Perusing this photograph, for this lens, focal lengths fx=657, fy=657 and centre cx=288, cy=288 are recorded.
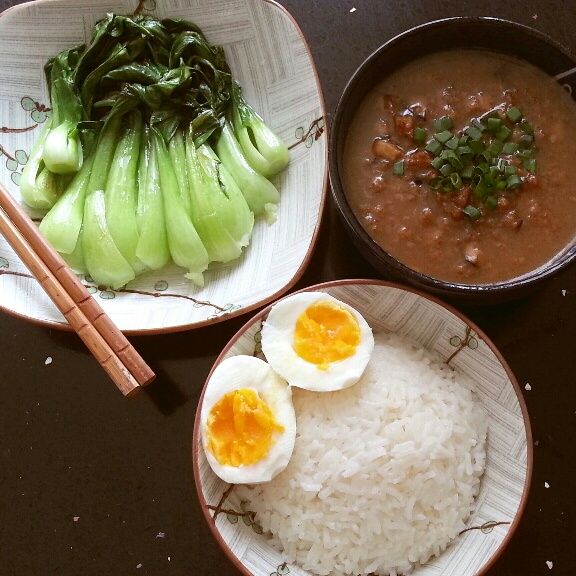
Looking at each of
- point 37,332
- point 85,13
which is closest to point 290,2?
point 85,13

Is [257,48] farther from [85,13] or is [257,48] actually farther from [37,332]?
[37,332]

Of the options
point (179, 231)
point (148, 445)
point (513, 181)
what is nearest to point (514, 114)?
point (513, 181)

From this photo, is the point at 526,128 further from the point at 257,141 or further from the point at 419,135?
the point at 257,141

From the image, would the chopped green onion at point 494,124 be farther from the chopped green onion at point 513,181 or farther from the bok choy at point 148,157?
the bok choy at point 148,157

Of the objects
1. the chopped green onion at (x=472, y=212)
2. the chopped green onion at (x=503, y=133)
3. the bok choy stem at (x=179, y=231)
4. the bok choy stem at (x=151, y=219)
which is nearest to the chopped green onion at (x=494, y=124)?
the chopped green onion at (x=503, y=133)

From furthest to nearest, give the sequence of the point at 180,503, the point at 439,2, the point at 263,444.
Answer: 1. the point at 439,2
2. the point at 180,503
3. the point at 263,444

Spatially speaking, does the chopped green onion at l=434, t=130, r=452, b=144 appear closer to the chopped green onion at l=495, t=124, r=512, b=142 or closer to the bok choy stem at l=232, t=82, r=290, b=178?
the chopped green onion at l=495, t=124, r=512, b=142
